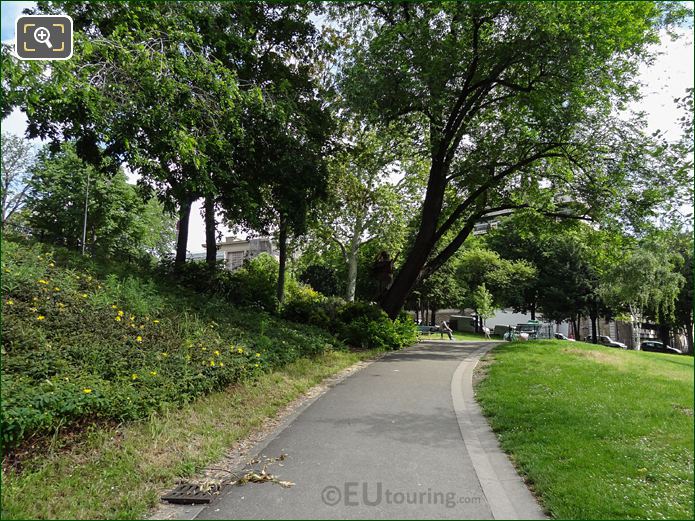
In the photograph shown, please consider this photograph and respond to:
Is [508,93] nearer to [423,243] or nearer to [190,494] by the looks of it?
[423,243]

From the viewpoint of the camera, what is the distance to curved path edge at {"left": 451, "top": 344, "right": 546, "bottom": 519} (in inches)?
156

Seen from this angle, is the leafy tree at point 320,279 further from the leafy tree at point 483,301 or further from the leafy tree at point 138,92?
the leafy tree at point 138,92

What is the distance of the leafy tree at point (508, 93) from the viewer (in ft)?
40.1

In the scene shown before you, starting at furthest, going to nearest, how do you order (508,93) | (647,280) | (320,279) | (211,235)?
(320,279) < (647,280) < (211,235) < (508,93)

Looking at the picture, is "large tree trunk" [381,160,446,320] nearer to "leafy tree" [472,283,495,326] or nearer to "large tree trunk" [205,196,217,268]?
"large tree trunk" [205,196,217,268]

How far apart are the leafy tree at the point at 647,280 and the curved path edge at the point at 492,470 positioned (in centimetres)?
1031

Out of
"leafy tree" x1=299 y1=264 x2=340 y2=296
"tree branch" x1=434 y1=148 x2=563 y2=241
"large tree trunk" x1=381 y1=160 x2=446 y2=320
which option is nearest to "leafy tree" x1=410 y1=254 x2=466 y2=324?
"leafy tree" x1=299 y1=264 x2=340 y2=296

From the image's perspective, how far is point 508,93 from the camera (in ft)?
51.7

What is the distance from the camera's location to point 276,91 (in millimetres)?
13500

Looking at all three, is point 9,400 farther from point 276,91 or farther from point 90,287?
point 276,91

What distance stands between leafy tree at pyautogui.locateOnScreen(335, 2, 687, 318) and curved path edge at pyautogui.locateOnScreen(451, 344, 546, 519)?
8.83m

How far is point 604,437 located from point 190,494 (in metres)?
4.36

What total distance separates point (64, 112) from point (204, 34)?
5.38m

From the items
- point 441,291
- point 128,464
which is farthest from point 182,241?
point 441,291
